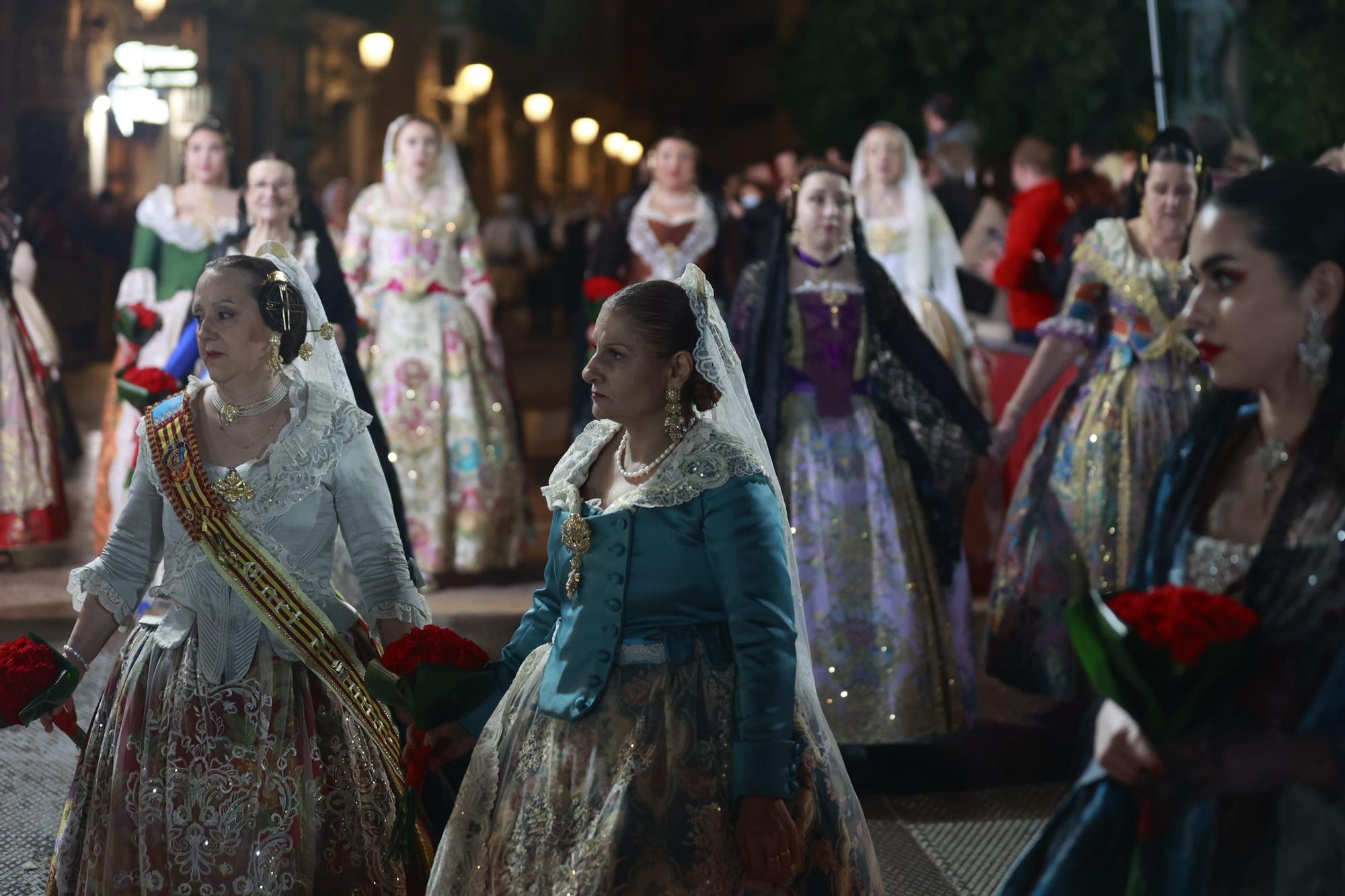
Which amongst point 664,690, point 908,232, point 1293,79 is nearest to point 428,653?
point 664,690

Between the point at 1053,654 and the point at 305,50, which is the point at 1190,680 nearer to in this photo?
the point at 1053,654

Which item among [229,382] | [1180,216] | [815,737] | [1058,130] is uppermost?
[1058,130]

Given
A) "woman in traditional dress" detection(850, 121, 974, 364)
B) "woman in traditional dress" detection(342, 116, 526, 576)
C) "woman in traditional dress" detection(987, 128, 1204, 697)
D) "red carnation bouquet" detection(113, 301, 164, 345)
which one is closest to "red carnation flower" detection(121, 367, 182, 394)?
"red carnation bouquet" detection(113, 301, 164, 345)

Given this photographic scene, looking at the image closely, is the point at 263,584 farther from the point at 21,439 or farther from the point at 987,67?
the point at 987,67

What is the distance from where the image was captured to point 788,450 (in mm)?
4980

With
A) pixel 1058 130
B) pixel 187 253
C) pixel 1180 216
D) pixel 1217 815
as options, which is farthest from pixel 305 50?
pixel 1217 815

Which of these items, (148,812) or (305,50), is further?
(305,50)

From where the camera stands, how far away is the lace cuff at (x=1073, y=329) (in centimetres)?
543

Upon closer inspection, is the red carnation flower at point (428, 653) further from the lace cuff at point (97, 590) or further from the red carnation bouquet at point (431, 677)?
the lace cuff at point (97, 590)

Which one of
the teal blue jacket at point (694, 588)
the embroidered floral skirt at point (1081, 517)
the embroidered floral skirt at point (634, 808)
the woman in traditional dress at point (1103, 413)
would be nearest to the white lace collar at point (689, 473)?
the teal blue jacket at point (694, 588)

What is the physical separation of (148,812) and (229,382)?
851 mm

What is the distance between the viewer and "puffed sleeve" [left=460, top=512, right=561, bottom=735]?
290cm

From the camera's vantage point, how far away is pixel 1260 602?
218 centimetres

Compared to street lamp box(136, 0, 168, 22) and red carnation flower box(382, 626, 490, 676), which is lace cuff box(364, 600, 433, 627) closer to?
red carnation flower box(382, 626, 490, 676)
